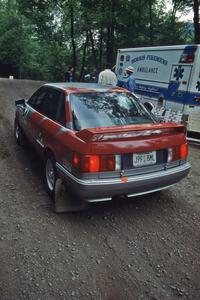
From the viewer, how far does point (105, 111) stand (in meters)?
4.64

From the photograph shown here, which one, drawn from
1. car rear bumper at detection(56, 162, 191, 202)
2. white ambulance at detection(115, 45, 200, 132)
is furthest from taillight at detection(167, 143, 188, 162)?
white ambulance at detection(115, 45, 200, 132)

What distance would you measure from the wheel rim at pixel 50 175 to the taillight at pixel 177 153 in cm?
172

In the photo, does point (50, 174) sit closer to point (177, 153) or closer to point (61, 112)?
point (61, 112)

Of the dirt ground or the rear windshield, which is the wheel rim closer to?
the dirt ground

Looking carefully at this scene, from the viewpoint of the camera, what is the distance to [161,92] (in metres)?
10.3

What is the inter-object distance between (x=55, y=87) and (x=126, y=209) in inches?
92.3

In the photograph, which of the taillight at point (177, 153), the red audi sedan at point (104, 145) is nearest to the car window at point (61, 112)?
the red audi sedan at point (104, 145)

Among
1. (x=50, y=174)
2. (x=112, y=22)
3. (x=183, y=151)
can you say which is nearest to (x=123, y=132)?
(x=183, y=151)

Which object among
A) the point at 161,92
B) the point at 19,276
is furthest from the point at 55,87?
the point at 161,92

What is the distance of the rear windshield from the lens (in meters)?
4.45

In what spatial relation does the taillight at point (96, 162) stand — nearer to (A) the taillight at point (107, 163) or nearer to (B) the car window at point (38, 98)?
(A) the taillight at point (107, 163)

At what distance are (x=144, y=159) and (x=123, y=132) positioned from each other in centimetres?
45

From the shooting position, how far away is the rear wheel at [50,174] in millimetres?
4660

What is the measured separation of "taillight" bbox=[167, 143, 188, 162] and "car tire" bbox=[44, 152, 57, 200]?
1650 mm
